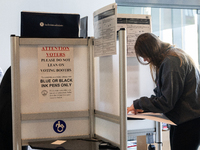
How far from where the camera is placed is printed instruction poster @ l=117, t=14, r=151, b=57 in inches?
78.8

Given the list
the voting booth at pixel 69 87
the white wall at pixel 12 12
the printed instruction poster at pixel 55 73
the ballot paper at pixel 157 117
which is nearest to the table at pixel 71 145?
the voting booth at pixel 69 87

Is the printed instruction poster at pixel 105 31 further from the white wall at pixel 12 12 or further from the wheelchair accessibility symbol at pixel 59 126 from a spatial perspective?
the white wall at pixel 12 12

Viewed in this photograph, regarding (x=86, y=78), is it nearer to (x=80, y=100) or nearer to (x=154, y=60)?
(x=80, y=100)

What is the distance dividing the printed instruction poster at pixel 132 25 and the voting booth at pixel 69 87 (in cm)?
54

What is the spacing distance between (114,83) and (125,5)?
124 inches

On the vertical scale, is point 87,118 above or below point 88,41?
below

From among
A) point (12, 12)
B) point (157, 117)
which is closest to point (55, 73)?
point (157, 117)

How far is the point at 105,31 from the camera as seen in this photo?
4.53ft

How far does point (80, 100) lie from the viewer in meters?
1.51

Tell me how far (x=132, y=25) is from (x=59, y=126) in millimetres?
994

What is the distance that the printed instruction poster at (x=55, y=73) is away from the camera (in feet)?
4.70

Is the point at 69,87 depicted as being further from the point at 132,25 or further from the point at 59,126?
the point at 132,25

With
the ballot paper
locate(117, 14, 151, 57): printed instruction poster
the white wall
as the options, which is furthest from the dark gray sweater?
the white wall

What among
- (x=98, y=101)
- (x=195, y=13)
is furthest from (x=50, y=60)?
(x=195, y=13)
